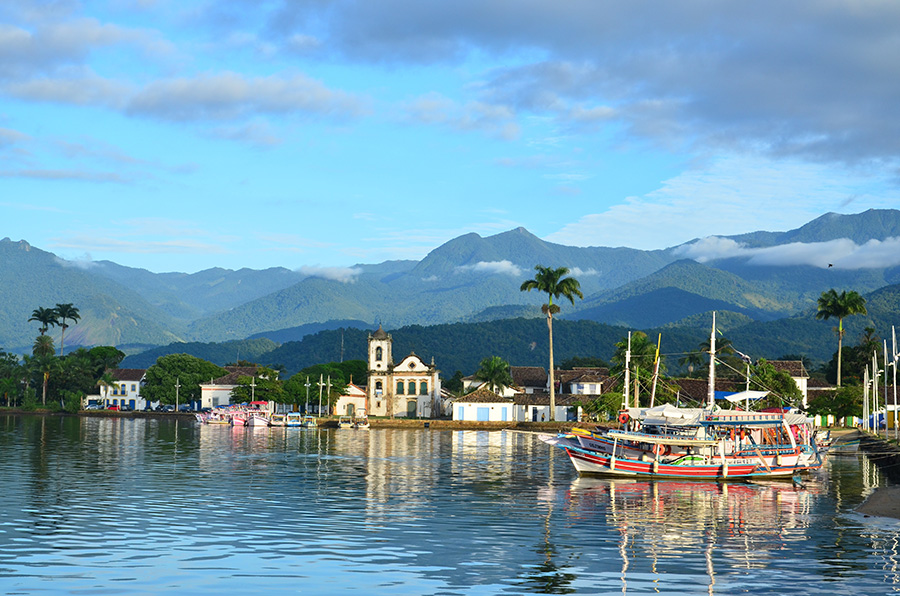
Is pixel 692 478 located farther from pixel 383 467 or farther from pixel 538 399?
pixel 538 399

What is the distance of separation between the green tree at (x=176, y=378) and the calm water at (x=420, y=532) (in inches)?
4701

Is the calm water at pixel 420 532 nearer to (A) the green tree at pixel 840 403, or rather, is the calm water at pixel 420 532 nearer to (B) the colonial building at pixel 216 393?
(A) the green tree at pixel 840 403

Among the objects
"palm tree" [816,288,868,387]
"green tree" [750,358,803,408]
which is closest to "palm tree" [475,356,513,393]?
"green tree" [750,358,803,408]

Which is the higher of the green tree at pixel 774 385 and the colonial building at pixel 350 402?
the green tree at pixel 774 385

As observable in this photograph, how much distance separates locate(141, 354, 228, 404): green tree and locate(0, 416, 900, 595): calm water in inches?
4701

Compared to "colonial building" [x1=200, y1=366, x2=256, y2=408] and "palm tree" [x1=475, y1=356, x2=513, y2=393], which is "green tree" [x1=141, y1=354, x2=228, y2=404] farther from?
"palm tree" [x1=475, y1=356, x2=513, y2=393]

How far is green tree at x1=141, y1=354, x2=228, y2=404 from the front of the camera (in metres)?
182

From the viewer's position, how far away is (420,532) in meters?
34.9

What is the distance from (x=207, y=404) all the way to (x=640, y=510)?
15056 cm

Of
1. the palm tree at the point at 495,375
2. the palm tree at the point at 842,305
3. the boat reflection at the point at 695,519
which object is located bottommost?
the boat reflection at the point at 695,519

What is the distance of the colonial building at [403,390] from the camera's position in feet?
514

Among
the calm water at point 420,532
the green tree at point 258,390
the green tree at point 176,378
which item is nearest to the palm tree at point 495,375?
the green tree at point 258,390

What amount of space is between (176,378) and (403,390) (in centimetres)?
5018

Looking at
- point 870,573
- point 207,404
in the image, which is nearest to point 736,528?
point 870,573
